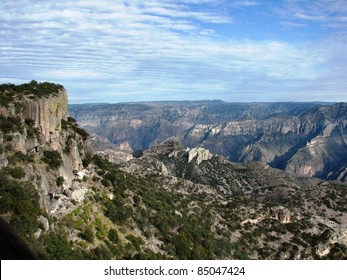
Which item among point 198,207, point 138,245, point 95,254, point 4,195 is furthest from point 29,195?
point 198,207

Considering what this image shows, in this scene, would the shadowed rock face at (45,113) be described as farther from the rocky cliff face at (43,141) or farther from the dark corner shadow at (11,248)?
the dark corner shadow at (11,248)

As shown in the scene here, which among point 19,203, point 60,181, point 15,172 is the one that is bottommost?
point 60,181

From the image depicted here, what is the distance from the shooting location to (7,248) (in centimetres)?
1705

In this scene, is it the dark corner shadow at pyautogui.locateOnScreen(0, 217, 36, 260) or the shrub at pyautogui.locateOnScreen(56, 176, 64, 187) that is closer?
the dark corner shadow at pyautogui.locateOnScreen(0, 217, 36, 260)

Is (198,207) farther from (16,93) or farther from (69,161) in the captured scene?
(16,93)

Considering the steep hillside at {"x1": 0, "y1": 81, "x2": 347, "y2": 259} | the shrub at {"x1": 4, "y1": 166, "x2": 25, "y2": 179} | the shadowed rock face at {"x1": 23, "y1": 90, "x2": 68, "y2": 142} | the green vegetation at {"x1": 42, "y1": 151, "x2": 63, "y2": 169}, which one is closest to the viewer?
the steep hillside at {"x1": 0, "y1": 81, "x2": 347, "y2": 259}

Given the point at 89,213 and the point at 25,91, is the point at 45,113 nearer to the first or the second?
the point at 25,91

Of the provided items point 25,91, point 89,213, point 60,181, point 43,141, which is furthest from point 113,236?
point 25,91

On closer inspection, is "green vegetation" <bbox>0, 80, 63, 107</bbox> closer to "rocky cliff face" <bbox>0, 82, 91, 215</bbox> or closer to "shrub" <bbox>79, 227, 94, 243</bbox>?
"rocky cliff face" <bbox>0, 82, 91, 215</bbox>

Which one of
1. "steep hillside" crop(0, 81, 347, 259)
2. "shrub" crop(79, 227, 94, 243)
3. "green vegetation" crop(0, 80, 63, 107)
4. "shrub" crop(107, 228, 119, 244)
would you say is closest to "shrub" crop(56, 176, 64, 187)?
"steep hillside" crop(0, 81, 347, 259)

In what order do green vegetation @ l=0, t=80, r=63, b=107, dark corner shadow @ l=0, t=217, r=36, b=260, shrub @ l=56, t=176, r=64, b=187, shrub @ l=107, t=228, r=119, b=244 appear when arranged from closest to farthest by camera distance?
1. dark corner shadow @ l=0, t=217, r=36, b=260
2. shrub @ l=107, t=228, r=119, b=244
3. shrub @ l=56, t=176, r=64, b=187
4. green vegetation @ l=0, t=80, r=63, b=107

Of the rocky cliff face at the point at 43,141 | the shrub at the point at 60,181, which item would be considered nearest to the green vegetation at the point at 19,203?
the rocky cliff face at the point at 43,141

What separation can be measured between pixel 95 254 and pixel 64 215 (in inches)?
249

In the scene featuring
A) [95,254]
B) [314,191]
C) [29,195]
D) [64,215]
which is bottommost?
[314,191]
